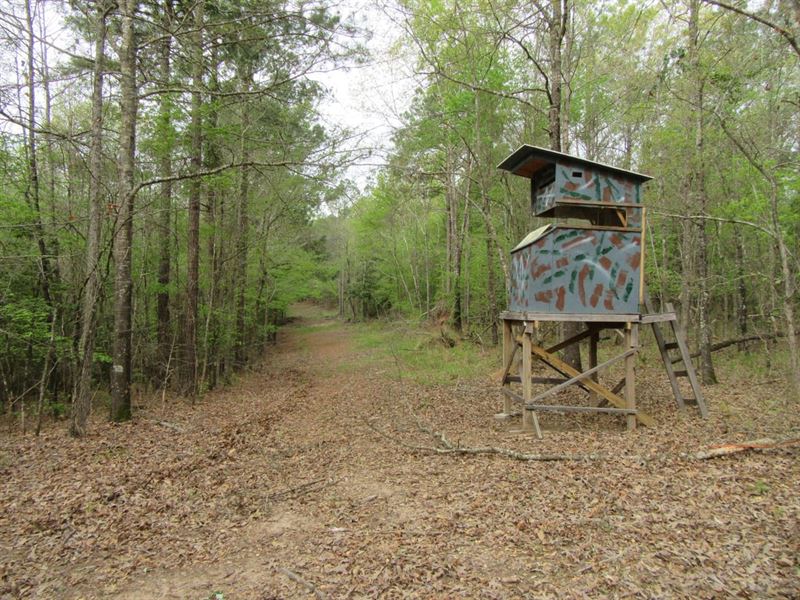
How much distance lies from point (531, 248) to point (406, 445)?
12.1ft

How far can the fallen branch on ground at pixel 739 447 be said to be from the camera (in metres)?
5.19

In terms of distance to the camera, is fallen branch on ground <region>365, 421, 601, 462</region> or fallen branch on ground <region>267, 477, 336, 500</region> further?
fallen branch on ground <region>365, 421, 601, 462</region>

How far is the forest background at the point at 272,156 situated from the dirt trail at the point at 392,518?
265 cm

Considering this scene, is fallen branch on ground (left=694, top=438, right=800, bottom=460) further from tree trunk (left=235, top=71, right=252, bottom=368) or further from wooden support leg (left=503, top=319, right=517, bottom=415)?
tree trunk (left=235, top=71, right=252, bottom=368)

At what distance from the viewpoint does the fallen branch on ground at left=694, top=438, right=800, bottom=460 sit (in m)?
5.19

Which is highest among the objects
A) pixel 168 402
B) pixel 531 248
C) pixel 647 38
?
pixel 647 38

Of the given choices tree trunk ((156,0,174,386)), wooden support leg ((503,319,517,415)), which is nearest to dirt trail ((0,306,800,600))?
wooden support leg ((503,319,517,415))

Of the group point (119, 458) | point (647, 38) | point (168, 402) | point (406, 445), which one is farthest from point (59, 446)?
point (647, 38)

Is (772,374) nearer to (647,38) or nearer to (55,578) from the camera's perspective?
(647,38)

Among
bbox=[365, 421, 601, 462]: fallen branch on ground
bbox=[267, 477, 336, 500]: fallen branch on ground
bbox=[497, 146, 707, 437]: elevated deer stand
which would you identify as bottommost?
bbox=[267, 477, 336, 500]: fallen branch on ground

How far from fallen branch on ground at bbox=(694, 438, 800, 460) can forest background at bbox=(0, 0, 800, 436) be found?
8.93ft

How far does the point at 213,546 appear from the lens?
4.21 meters

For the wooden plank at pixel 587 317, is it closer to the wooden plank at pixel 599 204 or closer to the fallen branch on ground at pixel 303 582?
the wooden plank at pixel 599 204

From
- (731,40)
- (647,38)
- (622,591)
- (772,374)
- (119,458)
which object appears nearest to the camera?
(622,591)
